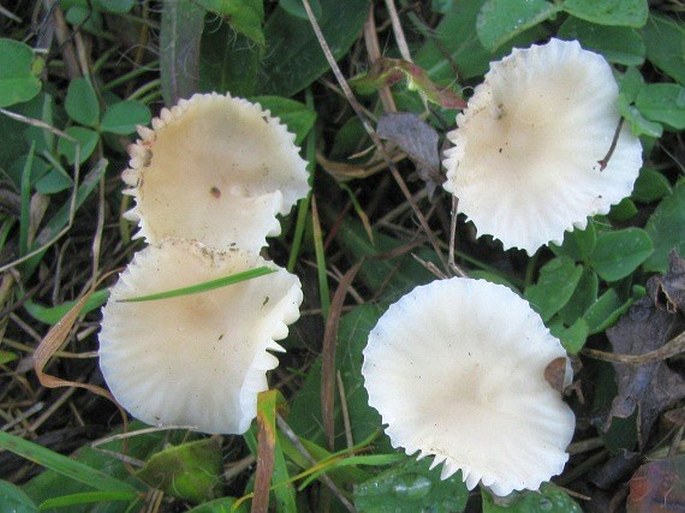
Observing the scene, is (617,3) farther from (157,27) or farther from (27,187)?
(27,187)

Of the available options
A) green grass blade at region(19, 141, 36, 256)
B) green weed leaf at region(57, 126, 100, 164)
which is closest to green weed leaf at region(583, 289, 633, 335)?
green weed leaf at region(57, 126, 100, 164)

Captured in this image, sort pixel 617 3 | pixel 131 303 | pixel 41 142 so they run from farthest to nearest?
1. pixel 41 142
2. pixel 617 3
3. pixel 131 303

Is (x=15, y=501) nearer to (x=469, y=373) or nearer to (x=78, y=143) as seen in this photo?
(x=78, y=143)

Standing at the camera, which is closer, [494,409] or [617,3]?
[494,409]

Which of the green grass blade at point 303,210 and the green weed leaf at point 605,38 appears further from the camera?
the green grass blade at point 303,210

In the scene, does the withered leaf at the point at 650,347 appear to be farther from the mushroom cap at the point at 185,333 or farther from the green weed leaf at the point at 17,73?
the green weed leaf at the point at 17,73

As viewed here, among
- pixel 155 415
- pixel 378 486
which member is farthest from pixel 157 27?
pixel 378 486

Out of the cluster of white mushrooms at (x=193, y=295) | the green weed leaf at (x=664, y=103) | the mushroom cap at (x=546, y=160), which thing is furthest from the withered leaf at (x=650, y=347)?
the cluster of white mushrooms at (x=193, y=295)
